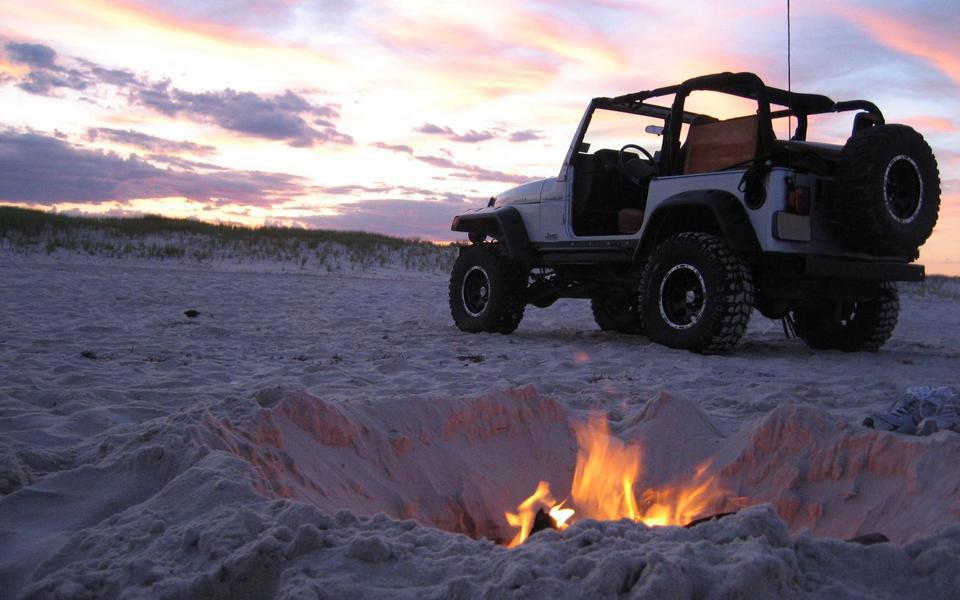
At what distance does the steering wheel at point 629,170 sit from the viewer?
7773mm

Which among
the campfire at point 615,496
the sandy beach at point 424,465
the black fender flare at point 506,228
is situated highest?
the black fender flare at point 506,228

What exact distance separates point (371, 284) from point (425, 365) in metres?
10.3

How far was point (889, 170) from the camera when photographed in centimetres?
612

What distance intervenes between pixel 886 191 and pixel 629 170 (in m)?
2.48

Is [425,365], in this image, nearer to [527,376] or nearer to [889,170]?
[527,376]

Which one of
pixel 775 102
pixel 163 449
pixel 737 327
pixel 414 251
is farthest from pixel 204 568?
pixel 414 251

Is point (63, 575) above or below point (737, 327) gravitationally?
below

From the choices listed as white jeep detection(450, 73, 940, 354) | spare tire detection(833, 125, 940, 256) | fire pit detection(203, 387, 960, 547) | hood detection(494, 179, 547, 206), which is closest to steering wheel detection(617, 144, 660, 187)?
white jeep detection(450, 73, 940, 354)

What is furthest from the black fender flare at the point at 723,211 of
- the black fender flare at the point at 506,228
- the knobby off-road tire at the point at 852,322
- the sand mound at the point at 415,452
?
the sand mound at the point at 415,452

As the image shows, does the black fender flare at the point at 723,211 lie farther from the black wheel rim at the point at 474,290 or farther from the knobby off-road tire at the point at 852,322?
the black wheel rim at the point at 474,290

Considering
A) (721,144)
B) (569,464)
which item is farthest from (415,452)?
(721,144)

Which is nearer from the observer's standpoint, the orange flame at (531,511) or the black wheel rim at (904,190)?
the orange flame at (531,511)

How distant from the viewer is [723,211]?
6.34 meters

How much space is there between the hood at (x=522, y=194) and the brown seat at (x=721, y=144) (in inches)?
69.2
